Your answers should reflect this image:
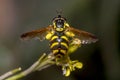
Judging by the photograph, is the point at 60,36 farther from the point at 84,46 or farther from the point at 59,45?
the point at 84,46

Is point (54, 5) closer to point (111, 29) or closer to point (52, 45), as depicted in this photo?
point (111, 29)

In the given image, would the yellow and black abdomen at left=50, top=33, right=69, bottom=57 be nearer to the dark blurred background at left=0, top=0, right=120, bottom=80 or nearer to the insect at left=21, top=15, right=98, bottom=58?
the insect at left=21, top=15, right=98, bottom=58

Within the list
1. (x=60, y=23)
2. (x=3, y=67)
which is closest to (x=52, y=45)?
(x=60, y=23)

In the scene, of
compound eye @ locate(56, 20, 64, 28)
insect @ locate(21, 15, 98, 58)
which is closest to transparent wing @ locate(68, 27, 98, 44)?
insect @ locate(21, 15, 98, 58)

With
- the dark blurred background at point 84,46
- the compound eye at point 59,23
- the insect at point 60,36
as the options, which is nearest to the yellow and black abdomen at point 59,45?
the insect at point 60,36

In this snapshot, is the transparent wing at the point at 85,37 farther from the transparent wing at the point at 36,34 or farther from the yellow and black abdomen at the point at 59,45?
the transparent wing at the point at 36,34

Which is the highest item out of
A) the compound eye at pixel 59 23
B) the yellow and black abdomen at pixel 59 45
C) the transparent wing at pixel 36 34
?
the compound eye at pixel 59 23

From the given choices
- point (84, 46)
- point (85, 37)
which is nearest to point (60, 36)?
point (85, 37)

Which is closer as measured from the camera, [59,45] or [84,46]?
[59,45]
